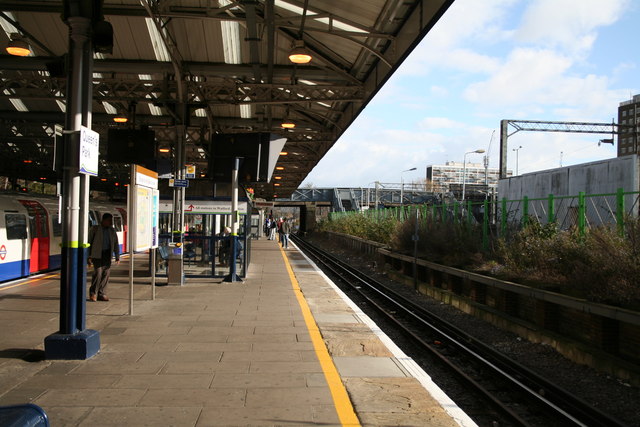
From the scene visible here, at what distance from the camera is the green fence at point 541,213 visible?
1022 cm

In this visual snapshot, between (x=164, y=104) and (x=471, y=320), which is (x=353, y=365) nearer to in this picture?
(x=471, y=320)

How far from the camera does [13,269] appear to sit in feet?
45.1

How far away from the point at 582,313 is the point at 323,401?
16.6 ft

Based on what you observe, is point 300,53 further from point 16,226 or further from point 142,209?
point 16,226

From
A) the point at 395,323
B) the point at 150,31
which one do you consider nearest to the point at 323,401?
the point at 395,323

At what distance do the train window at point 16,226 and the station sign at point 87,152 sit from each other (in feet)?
28.1

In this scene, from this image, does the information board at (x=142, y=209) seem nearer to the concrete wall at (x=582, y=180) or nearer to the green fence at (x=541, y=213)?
the green fence at (x=541, y=213)

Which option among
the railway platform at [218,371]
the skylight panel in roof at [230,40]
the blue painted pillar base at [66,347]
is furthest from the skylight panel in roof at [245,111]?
the blue painted pillar base at [66,347]

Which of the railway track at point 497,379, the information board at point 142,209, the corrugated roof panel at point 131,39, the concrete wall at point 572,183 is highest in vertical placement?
the corrugated roof panel at point 131,39

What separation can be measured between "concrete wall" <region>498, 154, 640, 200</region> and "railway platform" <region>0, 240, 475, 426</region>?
49.5 feet

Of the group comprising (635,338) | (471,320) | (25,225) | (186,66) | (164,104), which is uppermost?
(186,66)

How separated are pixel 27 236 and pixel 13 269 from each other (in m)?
1.28

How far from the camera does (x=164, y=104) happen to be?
14.9m

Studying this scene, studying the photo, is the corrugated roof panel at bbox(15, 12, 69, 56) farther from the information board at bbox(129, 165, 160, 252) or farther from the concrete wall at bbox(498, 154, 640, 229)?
the concrete wall at bbox(498, 154, 640, 229)
